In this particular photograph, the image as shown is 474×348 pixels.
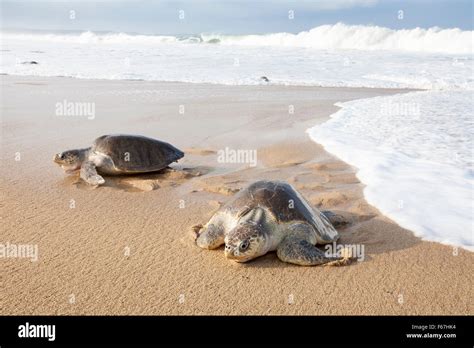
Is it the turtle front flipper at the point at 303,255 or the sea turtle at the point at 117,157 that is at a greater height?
the sea turtle at the point at 117,157

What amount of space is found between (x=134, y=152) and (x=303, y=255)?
2.97 meters

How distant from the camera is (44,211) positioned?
4.57 m

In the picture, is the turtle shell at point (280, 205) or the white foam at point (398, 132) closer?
the turtle shell at point (280, 205)

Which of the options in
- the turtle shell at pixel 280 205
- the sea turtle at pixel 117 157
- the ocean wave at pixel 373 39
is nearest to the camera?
the turtle shell at pixel 280 205

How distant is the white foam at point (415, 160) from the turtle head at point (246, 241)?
4.87ft

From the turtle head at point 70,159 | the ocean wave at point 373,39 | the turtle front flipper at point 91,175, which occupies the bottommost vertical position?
the turtle front flipper at point 91,175

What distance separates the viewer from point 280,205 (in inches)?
145

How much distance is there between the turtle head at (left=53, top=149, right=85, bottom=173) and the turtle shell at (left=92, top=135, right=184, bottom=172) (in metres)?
0.19

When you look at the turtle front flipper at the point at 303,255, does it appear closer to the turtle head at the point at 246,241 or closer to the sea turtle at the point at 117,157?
the turtle head at the point at 246,241

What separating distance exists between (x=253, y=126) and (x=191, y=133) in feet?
4.41

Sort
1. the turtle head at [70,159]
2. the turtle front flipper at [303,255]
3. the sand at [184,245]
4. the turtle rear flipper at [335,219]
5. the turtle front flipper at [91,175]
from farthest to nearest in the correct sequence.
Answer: the turtle head at [70,159] < the turtle front flipper at [91,175] < the turtle rear flipper at [335,219] < the turtle front flipper at [303,255] < the sand at [184,245]

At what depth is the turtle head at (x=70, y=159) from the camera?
5742mm

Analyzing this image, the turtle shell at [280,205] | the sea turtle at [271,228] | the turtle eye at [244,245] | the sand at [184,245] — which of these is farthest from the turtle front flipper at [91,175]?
the turtle eye at [244,245]

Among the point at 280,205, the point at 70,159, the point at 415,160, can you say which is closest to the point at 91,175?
the point at 70,159
